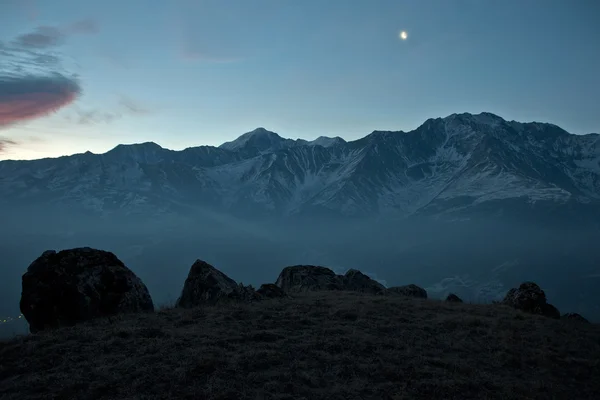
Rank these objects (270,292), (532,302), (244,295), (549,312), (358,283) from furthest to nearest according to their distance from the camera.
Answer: (358,283)
(270,292)
(532,302)
(549,312)
(244,295)

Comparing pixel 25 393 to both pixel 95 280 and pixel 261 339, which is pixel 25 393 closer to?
pixel 261 339

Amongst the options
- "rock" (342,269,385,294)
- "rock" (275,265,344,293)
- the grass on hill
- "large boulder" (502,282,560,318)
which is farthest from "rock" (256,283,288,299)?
"large boulder" (502,282,560,318)

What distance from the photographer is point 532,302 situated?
85.4ft

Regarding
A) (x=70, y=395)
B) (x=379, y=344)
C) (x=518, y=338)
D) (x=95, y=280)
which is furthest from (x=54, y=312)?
(x=518, y=338)

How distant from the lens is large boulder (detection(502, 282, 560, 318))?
2545 cm

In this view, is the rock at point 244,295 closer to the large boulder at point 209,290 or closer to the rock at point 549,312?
the large boulder at point 209,290

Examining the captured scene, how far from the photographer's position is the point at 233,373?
12305mm

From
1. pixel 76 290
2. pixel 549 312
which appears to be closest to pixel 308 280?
pixel 549 312

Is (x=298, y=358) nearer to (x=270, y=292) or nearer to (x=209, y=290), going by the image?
(x=209, y=290)

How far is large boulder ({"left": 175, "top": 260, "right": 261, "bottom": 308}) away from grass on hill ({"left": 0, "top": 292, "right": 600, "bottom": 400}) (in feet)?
12.2

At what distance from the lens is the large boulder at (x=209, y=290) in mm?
24234

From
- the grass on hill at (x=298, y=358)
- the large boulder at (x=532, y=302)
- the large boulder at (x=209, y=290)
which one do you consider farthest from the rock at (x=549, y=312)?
the large boulder at (x=209, y=290)

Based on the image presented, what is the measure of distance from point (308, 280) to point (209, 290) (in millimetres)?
13884

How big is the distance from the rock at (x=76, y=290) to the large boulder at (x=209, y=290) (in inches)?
149
